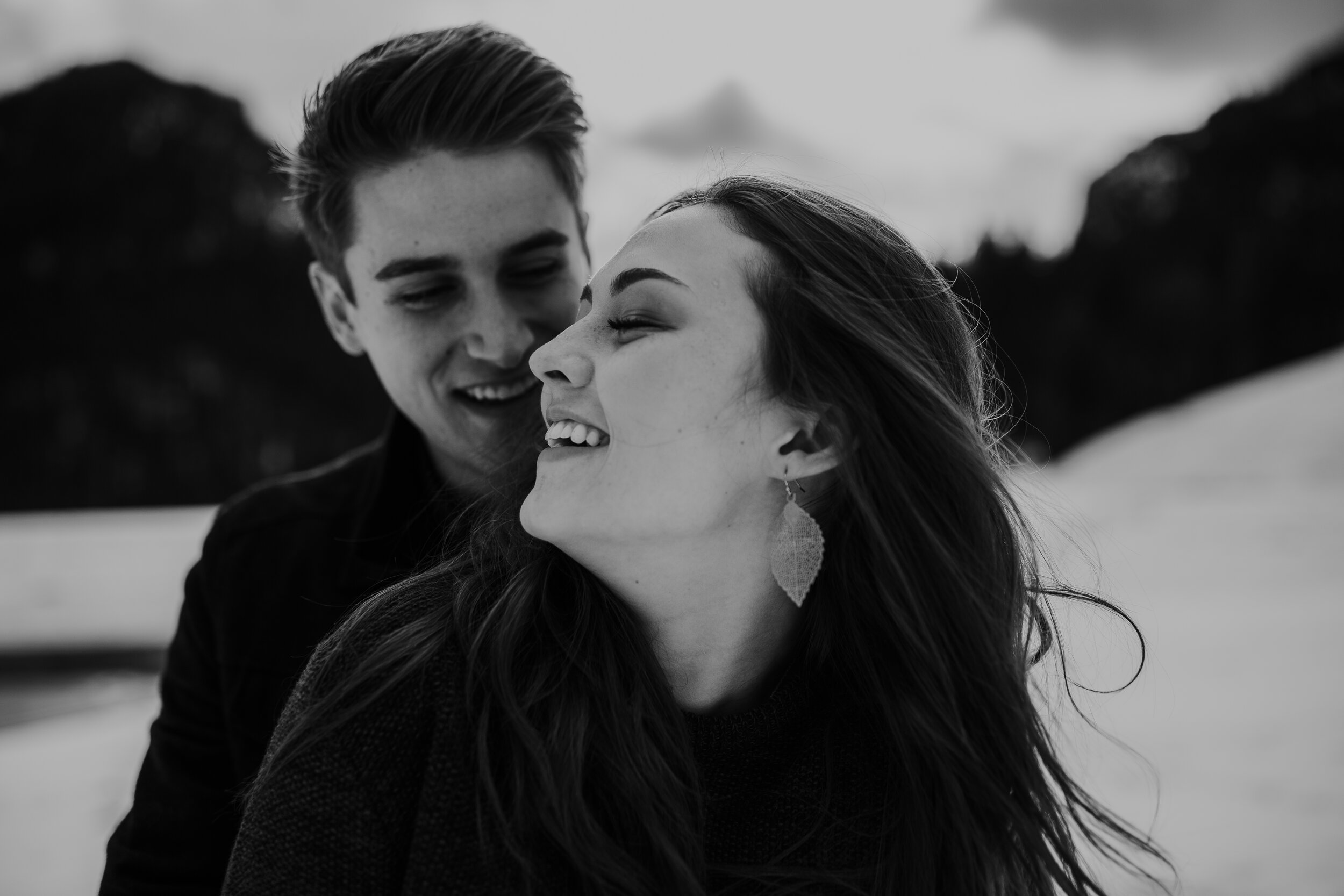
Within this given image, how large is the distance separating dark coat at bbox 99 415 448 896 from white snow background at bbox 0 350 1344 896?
4.85ft

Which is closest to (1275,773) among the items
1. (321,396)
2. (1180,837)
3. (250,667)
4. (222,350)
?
(1180,837)

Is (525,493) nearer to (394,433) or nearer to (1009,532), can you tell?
(394,433)

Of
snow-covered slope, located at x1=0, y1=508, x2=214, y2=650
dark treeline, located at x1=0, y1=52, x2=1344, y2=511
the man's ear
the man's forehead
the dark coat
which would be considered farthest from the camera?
dark treeline, located at x1=0, y1=52, x2=1344, y2=511

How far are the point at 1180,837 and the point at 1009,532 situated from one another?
7.34 feet

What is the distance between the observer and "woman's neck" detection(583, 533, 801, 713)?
165 centimetres

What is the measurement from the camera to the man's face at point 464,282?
2211mm

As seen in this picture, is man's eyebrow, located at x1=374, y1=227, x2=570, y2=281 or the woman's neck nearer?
the woman's neck

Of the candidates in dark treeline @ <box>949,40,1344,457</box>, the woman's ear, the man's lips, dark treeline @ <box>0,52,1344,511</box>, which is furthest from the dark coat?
dark treeline @ <box>949,40,1344,457</box>

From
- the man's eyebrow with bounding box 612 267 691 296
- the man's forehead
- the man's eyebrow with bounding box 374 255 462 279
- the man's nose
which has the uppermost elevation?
the man's forehead

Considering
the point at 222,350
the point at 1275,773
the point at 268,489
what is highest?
the point at 268,489

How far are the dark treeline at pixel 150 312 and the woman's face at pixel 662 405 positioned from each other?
2266 centimetres

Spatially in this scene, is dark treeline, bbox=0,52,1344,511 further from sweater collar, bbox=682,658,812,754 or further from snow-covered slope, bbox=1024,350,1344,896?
sweater collar, bbox=682,658,812,754

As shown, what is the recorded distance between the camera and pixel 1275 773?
3.81 metres

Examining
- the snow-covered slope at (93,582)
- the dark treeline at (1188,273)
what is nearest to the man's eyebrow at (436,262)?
the snow-covered slope at (93,582)
